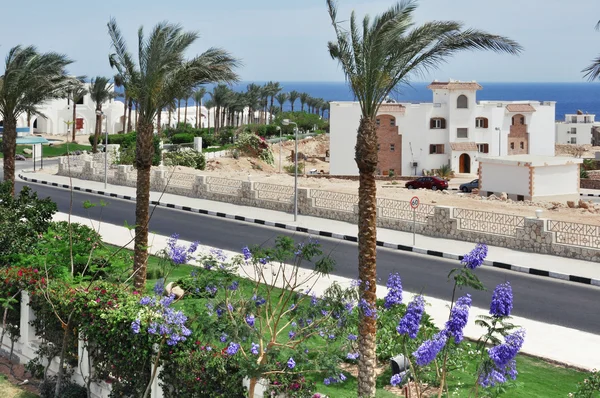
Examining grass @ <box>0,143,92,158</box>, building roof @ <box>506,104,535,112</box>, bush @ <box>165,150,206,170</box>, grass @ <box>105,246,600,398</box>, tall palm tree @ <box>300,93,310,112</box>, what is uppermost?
tall palm tree @ <box>300,93,310,112</box>

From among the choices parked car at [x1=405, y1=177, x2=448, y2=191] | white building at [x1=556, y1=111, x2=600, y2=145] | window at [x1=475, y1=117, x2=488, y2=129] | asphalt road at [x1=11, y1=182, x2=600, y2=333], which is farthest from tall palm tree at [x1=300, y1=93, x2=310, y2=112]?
asphalt road at [x1=11, y1=182, x2=600, y2=333]

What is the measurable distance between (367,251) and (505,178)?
35164 millimetres

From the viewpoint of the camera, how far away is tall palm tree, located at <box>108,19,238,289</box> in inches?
687

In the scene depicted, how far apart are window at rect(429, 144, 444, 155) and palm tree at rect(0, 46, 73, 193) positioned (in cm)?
4604

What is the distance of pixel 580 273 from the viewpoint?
2156 cm

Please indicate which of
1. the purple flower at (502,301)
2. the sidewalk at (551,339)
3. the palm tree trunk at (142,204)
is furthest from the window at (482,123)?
the purple flower at (502,301)

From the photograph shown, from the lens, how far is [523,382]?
12.9 meters

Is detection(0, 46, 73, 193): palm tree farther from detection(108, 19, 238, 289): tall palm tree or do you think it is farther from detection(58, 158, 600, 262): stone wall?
detection(108, 19, 238, 289): tall palm tree

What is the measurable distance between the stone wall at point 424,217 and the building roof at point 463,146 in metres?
34.8

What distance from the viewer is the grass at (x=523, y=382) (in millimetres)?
12359

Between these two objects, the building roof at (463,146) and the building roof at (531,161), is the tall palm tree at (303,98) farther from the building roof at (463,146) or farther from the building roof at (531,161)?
the building roof at (531,161)

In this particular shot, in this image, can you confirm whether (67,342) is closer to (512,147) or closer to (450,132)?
(450,132)

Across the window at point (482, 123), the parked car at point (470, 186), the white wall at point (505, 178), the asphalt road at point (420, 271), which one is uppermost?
the window at point (482, 123)

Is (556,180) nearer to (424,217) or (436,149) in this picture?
(424,217)
